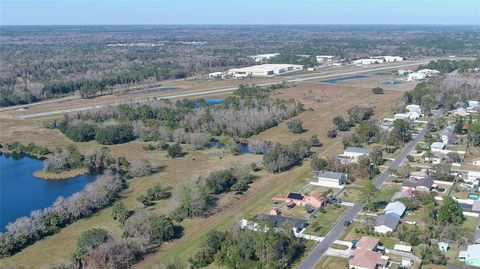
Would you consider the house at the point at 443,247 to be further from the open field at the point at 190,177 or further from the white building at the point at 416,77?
the white building at the point at 416,77

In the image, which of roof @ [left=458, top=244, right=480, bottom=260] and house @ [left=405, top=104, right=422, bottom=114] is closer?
roof @ [left=458, top=244, right=480, bottom=260]

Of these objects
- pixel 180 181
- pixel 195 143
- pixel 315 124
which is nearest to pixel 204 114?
pixel 195 143

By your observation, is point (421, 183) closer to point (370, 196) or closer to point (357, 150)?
point (370, 196)

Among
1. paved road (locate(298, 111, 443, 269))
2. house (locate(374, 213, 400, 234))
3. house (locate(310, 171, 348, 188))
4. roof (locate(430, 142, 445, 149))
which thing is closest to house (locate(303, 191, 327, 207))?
paved road (locate(298, 111, 443, 269))

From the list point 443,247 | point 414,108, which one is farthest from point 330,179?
point 414,108

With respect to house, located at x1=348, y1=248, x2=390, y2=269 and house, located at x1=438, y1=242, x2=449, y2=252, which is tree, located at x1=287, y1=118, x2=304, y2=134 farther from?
house, located at x1=348, y1=248, x2=390, y2=269

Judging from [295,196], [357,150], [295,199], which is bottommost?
[295,199]
